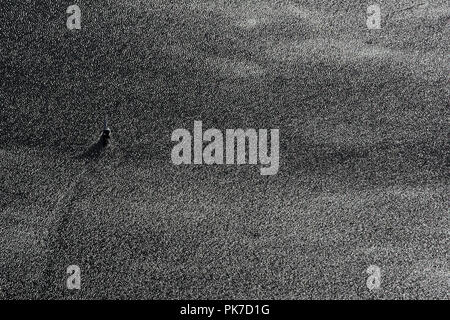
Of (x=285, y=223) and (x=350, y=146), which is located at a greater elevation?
(x=350, y=146)

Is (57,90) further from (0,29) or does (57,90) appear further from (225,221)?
(225,221)

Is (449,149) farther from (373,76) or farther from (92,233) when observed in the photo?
(92,233)

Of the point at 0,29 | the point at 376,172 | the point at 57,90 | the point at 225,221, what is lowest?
the point at 225,221

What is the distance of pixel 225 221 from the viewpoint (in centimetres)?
453

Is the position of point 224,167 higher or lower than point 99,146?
lower

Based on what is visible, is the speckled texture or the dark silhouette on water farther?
the dark silhouette on water

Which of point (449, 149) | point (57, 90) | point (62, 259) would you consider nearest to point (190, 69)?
point (57, 90)

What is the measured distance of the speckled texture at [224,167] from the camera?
4434mm

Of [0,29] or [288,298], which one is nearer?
[288,298]

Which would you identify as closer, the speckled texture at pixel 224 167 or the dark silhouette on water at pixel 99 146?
the speckled texture at pixel 224 167

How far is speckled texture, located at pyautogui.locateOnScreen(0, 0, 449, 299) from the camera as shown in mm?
4434

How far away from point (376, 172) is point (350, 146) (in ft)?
0.93

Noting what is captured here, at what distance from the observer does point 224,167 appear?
15.2 feet
